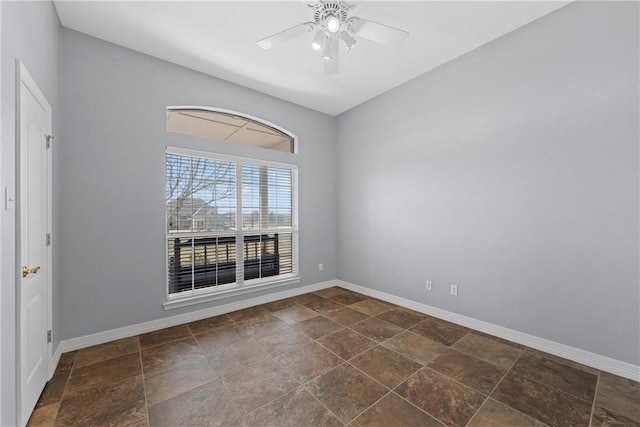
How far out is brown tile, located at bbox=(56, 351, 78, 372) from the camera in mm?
2240

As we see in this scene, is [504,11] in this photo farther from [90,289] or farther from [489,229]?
[90,289]

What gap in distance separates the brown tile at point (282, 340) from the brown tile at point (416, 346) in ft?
2.85

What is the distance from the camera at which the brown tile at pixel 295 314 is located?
10.8ft

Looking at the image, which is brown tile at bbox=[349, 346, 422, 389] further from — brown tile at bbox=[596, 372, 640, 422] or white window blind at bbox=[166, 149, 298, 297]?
white window blind at bbox=[166, 149, 298, 297]

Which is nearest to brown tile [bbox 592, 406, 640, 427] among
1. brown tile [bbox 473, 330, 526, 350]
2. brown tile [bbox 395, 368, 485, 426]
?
brown tile [bbox 395, 368, 485, 426]

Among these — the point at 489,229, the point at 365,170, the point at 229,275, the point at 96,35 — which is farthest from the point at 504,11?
the point at 229,275

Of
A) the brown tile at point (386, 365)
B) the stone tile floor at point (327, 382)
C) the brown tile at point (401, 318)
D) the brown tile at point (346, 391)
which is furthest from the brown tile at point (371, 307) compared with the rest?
the brown tile at point (346, 391)

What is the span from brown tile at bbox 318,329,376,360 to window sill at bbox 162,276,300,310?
55.9 inches

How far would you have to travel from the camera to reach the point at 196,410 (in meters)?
1.77

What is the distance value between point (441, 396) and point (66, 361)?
3.16 metres

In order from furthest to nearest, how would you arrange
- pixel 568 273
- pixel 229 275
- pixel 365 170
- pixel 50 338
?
pixel 365 170, pixel 229 275, pixel 568 273, pixel 50 338

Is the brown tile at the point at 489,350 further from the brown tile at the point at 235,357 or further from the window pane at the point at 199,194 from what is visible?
the window pane at the point at 199,194

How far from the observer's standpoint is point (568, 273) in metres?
2.37

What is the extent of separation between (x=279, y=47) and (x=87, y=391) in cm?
352
